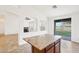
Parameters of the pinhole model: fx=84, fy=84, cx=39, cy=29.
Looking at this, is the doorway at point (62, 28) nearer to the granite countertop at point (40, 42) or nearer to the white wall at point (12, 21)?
the granite countertop at point (40, 42)

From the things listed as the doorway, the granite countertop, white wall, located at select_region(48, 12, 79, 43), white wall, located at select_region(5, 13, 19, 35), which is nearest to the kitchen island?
the granite countertop

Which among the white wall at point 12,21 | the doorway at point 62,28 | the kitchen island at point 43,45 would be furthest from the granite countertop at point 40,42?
the white wall at point 12,21

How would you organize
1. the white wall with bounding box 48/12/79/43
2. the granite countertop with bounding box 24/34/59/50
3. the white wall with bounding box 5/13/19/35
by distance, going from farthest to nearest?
the white wall with bounding box 5/13/19/35 → the white wall with bounding box 48/12/79/43 → the granite countertop with bounding box 24/34/59/50

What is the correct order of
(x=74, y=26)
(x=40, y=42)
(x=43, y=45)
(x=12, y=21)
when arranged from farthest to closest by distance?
(x=12, y=21)
(x=74, y=26)
(x=40, y=42)
(x=43, y=45)

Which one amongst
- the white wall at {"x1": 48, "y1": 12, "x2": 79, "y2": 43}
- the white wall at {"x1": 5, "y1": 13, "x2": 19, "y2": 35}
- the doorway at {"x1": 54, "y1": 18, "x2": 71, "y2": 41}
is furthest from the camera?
the white wall at {"x1": 5, "y1": 13, "x2": 19, "y2": 35}

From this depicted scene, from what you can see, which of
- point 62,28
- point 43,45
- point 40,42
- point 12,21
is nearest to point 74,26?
point 62,28

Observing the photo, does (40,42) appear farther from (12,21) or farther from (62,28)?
(12,21)

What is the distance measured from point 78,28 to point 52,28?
4.02 ft

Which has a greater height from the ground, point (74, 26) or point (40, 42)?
point (74, 26)

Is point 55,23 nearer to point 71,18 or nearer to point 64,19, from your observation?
point 64,19

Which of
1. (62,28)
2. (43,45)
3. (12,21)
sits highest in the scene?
(12,21)

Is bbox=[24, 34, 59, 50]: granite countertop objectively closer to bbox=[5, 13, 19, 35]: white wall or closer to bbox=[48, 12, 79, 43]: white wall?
bbox=[48, 12, 79, 43]: white wall

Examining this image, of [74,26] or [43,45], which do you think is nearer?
[43,45]
